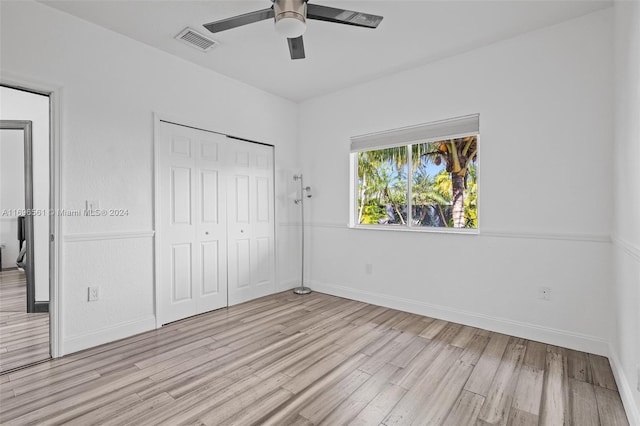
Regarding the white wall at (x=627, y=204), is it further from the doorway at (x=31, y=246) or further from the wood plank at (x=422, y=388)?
the doorway at (x=31, y=246)

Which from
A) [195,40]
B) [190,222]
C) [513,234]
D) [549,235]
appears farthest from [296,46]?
[549,235]

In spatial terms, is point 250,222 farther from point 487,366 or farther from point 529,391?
point 529,391

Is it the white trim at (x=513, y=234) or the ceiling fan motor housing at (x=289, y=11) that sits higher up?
the ceiling fan motor housing at (x=289, y=11)

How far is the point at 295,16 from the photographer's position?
6.63 ft

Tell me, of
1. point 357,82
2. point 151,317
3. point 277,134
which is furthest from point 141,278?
point 357,82

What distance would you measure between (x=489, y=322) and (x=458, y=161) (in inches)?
64.0

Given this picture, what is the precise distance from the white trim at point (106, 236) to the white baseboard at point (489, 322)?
236 cm

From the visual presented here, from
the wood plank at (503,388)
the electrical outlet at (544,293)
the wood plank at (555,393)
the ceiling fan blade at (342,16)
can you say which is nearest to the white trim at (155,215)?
the ceiling fan blade at (342,16)

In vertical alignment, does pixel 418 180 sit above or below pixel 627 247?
above

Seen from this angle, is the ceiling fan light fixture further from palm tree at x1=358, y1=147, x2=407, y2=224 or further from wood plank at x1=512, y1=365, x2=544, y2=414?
wood plank at x1=512, y1=365, x2=544, y2=414

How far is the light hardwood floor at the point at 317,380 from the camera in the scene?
176cm

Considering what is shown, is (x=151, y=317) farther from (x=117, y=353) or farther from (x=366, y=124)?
(x=366, y=124)

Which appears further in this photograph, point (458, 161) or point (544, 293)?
point (458, 161)

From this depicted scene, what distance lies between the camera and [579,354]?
249 cm
